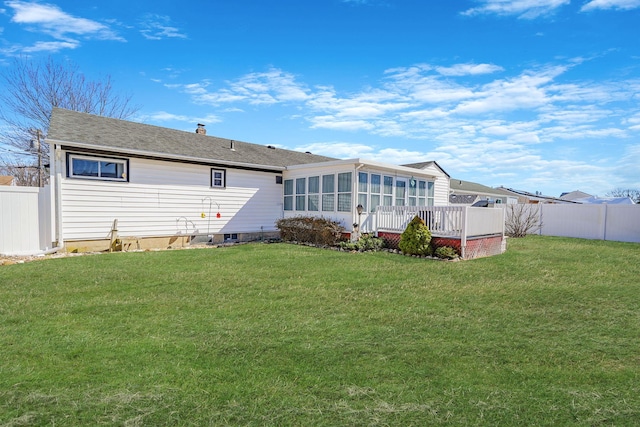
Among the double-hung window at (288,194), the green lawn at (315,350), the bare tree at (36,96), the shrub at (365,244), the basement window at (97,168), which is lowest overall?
the green lawn at (315,350)

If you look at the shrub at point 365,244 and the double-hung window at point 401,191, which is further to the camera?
the double-hung window at point 401,191

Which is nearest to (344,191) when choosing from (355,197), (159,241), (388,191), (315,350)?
(355,197)

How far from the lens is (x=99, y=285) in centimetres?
591

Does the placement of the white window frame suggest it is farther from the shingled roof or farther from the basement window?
the basement window

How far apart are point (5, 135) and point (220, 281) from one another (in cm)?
2072

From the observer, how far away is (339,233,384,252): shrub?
10820 millimetres

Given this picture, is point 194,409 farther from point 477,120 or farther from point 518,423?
point 477,120

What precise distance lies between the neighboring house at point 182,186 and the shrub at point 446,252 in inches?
128

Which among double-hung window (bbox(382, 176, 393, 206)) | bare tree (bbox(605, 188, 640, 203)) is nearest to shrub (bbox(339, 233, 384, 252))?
double-hung window (bbox(382, 176, 393, 206))

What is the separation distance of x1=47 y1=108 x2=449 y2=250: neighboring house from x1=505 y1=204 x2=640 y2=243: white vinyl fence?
319 inches

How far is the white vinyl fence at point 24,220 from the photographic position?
8961 millimetres

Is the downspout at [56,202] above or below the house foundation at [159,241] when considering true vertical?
above

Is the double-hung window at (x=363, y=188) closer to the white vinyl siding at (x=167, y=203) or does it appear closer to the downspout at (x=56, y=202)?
the white vinyl siding at (x=167, y=203)

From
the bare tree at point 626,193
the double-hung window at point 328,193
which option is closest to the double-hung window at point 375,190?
the double-hung window at point 328,193
